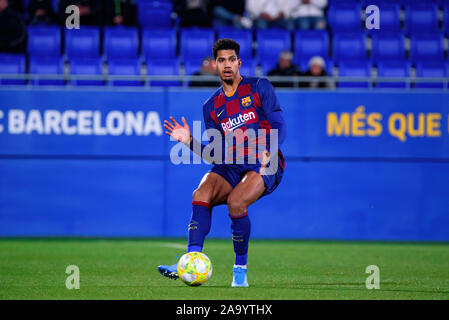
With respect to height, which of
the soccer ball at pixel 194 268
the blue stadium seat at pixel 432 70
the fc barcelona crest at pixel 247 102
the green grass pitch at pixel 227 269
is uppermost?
the blue stadium seat at pixel 432 70

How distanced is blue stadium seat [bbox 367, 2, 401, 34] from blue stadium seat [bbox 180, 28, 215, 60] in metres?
3.37

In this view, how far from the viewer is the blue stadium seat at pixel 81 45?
14461 mm

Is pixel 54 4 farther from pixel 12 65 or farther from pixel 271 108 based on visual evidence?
pixel 271 108


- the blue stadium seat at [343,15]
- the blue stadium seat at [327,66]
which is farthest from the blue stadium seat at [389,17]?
the blue stadium seat at [327,66]

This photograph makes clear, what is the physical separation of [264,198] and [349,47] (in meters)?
3.58

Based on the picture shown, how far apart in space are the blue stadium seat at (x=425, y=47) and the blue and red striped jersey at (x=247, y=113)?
8314 mm

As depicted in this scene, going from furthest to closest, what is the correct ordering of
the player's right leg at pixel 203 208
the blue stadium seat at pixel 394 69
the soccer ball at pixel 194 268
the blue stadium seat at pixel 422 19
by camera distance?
the blue stadium seat at pixel 422 19
the blue stadium seat at pixel 394 69
the player's right leg at pixel 203 208
the soccer ball at pixel 194 268

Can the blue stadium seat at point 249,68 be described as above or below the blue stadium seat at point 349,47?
below

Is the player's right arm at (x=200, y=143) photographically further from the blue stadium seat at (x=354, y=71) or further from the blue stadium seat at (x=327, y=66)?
the blue stadium seat at (x=327, y=66)

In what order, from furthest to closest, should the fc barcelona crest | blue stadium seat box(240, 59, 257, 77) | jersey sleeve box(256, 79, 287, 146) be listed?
blue stadium seat box(240, 59, 257, 77)
the fc barcelona crest
jersey sleeve box(256, 79, 287, 146)

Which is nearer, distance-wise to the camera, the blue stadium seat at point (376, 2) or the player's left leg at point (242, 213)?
the player's left leg at point (242, 213)

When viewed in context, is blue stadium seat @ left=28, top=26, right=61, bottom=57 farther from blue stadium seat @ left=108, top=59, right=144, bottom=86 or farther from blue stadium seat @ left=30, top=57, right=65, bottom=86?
blue stadium seat @ left=108, top=59, right=144, bottom=86

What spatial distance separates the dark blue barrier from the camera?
13156 mm

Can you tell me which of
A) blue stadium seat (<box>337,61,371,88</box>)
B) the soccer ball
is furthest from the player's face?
blue stadium seat (<box>337,61,371,88</box>)
